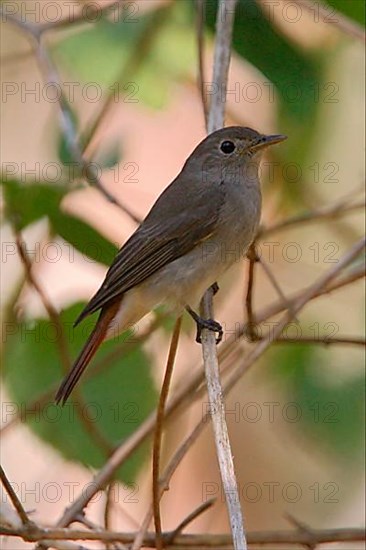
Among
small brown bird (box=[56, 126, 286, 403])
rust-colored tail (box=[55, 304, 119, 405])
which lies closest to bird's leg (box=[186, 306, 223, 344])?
small brown bird (box=[56, 126, 286, 403])

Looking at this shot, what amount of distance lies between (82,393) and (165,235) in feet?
2.15

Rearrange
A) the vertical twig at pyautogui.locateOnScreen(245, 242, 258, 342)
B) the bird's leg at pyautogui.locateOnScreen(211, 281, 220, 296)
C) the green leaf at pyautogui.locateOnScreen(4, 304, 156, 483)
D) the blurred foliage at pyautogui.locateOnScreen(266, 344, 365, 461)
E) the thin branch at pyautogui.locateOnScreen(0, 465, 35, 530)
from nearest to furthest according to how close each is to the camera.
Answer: the thin branch at pyautogui.locateOnScreen(0, 465, 35, 530) < the vertical twig at pyautogui.locateOnScreen(245, 242, 258, 342) < the green leaf at pyautogui.locateOnScreen(4, 304, 156, 483) < the blurred foliage at pyautogui.locateOnScreen(266, 344, 365, 461) < the bird's leg at pyautogui.locateOnScreen(211, 281, 220, 296)

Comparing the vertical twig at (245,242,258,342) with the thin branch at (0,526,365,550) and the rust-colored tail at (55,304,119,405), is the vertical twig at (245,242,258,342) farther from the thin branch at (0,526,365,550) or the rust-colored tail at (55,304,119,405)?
the thin branch at (0,526,365,550)

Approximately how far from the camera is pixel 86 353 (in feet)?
12.0

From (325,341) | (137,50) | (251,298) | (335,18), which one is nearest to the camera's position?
(251,298)

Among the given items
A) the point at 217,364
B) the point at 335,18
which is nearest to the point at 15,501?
the point at 217,364

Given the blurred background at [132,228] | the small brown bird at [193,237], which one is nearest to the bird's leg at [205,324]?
the small brown bird at [193,237]

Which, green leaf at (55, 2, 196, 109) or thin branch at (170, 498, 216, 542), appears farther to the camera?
green leaf at (55, 2, 196, 109)

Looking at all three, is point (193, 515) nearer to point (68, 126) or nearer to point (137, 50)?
point (68, 126)

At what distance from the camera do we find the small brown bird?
3992 millimetres

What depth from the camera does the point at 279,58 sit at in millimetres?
4051

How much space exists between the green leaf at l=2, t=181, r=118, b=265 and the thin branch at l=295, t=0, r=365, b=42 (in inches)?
43.1

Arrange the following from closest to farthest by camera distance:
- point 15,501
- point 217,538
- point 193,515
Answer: point 15,501 < point 193,515 < point 217,538

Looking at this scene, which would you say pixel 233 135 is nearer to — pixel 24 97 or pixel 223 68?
pixel 223 68
